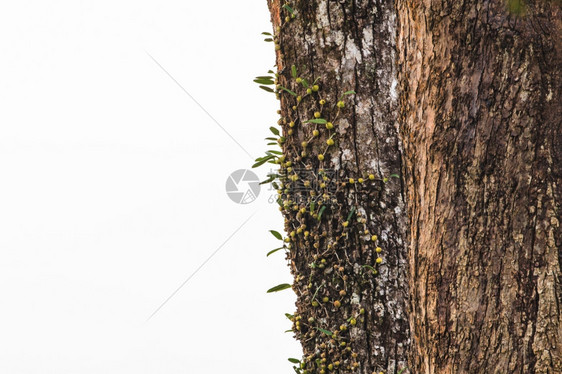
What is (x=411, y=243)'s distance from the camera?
5.00 ft

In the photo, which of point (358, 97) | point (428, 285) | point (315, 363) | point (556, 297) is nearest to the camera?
point (556, 297)

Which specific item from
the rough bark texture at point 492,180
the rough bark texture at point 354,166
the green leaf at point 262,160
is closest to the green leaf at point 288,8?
the rough bark texture at point 354,166

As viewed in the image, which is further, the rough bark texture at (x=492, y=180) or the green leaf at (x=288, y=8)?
the green leaf at (x=288, y=8)

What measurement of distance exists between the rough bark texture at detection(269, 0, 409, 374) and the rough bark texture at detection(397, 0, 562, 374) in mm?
742

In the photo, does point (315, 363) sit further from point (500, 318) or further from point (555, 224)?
point (555, 224)

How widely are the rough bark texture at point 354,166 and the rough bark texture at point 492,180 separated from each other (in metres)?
0.74

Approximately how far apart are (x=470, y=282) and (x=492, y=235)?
13cm

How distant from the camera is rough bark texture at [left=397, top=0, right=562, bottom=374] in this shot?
1272mm

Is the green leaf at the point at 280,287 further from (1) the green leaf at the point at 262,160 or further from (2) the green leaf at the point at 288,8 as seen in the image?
(2) the green leaf at the point at 288,8

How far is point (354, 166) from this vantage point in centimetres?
217

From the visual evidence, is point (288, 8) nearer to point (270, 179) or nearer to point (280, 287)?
point (270, 179)

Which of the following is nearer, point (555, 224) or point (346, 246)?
point (555, 224)

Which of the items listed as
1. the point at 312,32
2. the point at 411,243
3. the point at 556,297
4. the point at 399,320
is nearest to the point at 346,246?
the point at 399,320

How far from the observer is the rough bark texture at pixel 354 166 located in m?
2.16
